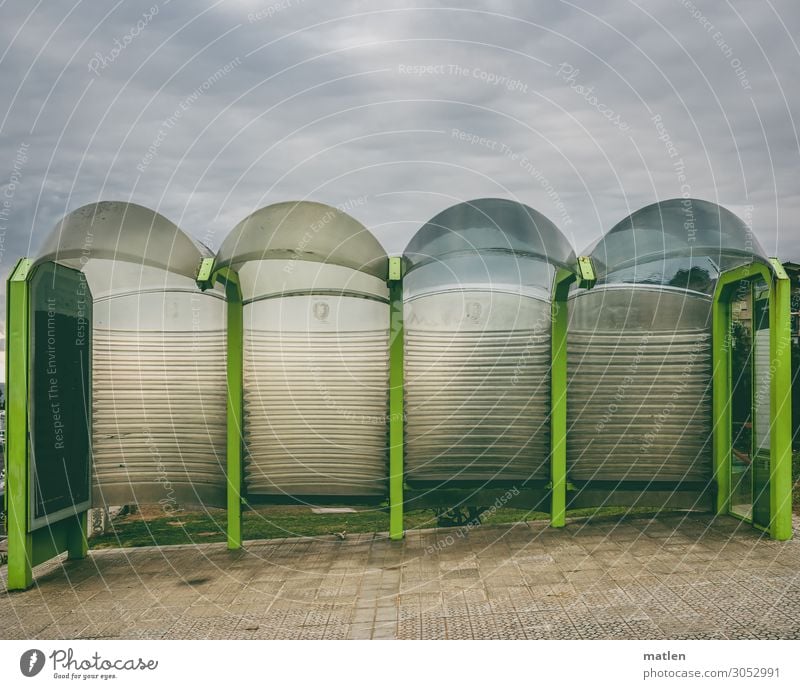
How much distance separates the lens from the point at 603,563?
7.49 meters

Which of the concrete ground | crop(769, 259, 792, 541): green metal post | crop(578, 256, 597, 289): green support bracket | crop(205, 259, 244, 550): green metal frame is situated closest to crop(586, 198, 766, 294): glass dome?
crop(769, 259, 792, 541): green metal post

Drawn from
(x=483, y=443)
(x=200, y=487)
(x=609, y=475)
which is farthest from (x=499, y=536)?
(x=200, y=487)

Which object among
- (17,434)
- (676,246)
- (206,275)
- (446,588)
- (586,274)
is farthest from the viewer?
(676,246)

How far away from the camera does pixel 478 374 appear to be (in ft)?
29.9

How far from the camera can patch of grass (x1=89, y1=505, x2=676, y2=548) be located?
9.69 meters

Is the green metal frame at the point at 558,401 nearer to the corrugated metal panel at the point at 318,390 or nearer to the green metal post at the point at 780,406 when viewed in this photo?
the corrugated metal panel at the point at 318,390

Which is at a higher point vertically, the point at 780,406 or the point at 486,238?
the point at 486,238

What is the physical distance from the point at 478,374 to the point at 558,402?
1087 mm

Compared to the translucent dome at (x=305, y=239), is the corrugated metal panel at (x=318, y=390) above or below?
below

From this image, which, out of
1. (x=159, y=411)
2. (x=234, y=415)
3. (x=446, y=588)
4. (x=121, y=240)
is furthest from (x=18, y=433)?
(x=446, y=588)

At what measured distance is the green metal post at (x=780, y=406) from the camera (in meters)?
8.28

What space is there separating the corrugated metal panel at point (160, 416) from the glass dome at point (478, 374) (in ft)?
8.28

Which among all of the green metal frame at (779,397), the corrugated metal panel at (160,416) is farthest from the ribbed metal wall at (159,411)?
the green metal frame at (779,397)

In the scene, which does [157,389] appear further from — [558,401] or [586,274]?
[586,274]
